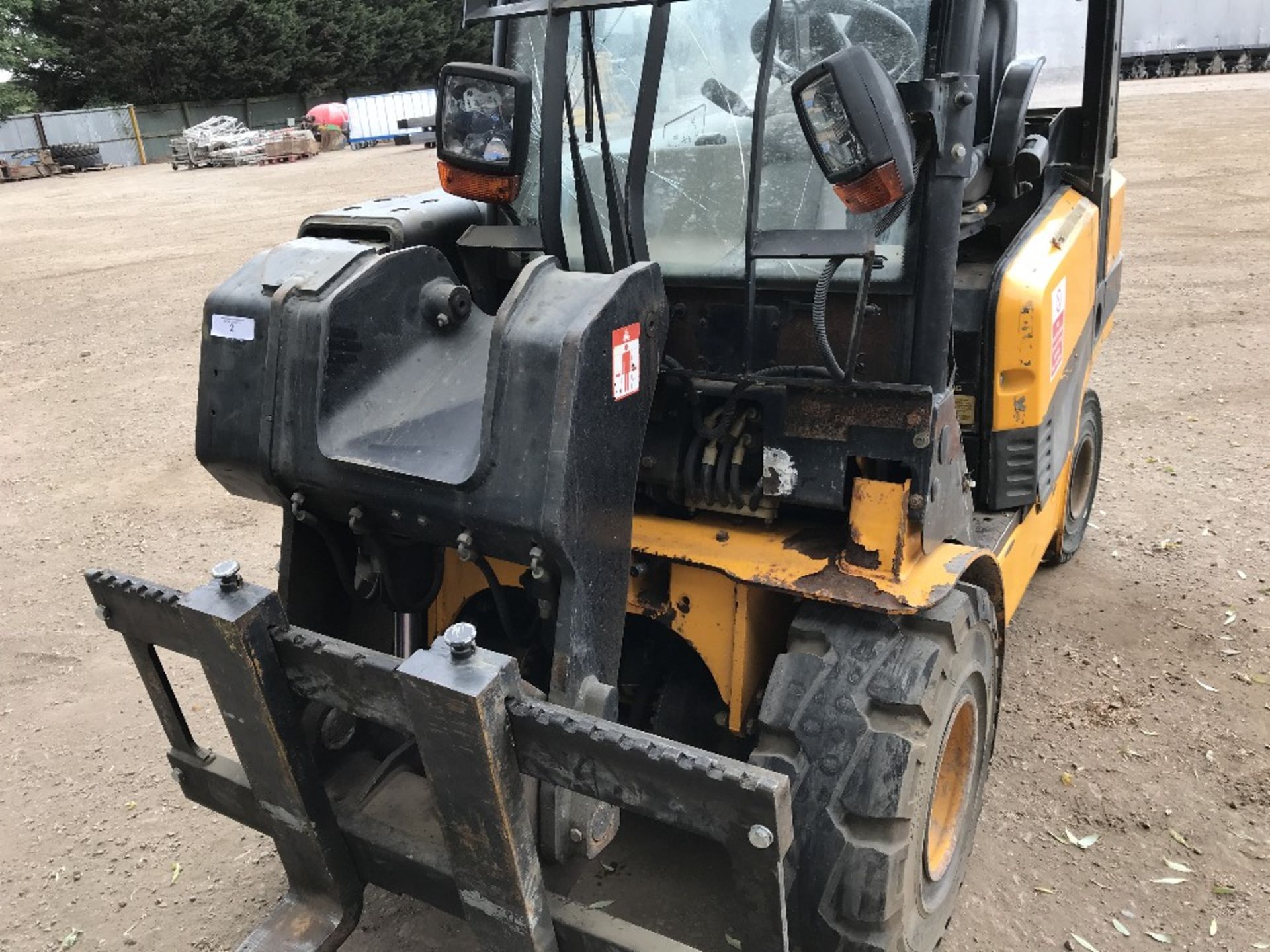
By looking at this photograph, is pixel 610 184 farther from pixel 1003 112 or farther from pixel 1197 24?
pixel 1197 24

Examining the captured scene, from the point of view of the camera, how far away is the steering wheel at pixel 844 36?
2557mm

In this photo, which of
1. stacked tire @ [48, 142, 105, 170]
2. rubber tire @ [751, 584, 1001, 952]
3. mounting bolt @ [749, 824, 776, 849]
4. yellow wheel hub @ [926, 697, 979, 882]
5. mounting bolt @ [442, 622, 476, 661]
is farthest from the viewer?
stacked tire @ [48, 142, 105, 170]

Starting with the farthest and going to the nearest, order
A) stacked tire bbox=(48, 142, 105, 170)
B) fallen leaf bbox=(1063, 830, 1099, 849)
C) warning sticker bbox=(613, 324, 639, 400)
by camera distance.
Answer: stacked tire bbox=(48, 142, 105, 170) < fallen leaf bbox=(1063, 830, 1099, 849) < warning sticker bbox=(613, 324, 639, 400)

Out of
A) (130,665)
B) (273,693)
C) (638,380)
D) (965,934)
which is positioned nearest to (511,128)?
(638,380)

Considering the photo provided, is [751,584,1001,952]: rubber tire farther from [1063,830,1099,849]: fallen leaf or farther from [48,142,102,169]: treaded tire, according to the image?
[48,142,102,169]: treaded tire

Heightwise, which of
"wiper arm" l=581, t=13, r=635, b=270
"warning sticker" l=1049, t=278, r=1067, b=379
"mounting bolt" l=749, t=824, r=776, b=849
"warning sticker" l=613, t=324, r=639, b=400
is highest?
"wiper arm" l=581, t=13, r=635, b=270

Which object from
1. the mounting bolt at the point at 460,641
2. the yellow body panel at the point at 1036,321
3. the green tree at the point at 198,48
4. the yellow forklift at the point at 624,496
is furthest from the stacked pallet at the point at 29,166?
the mounting bolt at the point at 460,641

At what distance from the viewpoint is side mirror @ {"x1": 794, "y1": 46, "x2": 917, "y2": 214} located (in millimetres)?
2014

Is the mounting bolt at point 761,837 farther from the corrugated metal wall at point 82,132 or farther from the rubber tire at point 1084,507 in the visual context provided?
the corrugated metal wall at point 82,132

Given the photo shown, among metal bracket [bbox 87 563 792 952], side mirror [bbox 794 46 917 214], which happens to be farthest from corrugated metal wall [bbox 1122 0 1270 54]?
metal bracket [bbox 87 563 792 952]

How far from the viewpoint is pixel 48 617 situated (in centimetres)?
500

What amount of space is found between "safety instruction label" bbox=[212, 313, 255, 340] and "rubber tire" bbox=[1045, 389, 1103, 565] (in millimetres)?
3454

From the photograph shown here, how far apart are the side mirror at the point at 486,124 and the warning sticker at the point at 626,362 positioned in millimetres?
595

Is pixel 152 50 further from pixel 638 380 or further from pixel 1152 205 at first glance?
pixel 638 380
